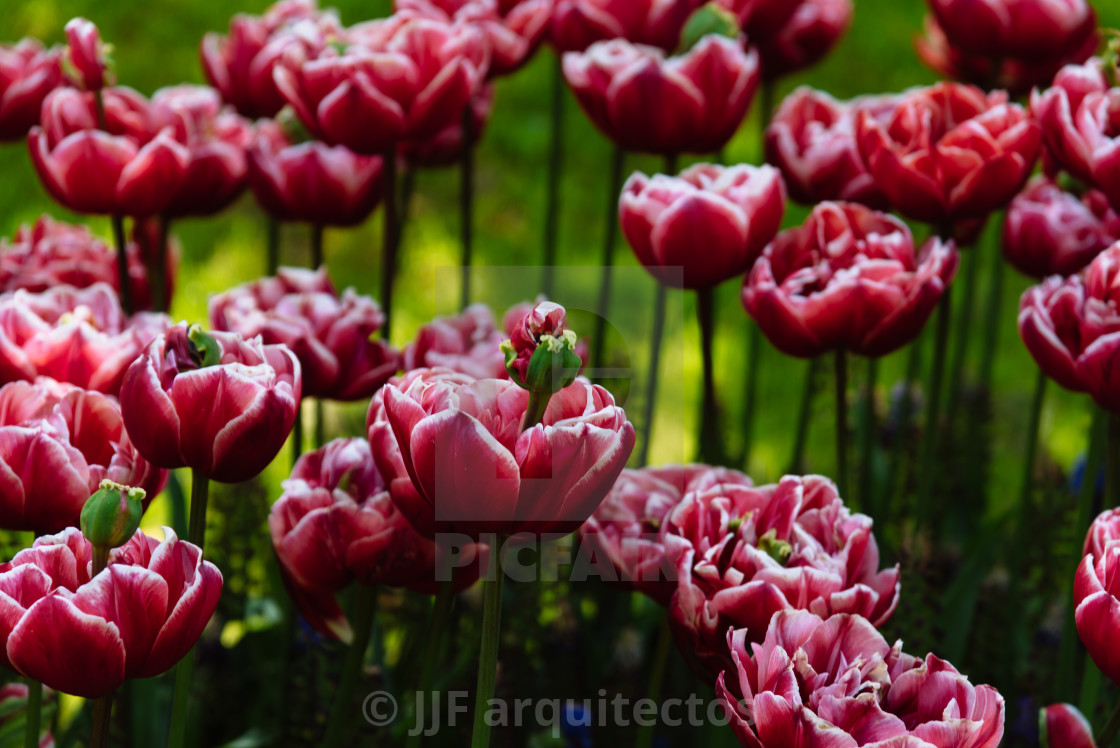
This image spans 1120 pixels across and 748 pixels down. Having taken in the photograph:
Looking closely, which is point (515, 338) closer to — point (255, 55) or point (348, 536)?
point (348, 536)

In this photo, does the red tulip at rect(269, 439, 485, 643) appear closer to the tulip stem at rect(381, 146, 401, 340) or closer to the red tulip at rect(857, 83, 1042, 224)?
the tulip stem at rect(381, 146, 401, 340)

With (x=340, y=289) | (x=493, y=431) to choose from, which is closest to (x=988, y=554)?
(x=493, y=431)

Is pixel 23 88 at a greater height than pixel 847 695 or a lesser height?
greater

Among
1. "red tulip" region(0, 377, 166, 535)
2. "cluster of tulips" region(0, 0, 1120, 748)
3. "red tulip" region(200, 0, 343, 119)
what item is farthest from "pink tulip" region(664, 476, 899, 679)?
"red tulip" region(200, 0, 343, 119)

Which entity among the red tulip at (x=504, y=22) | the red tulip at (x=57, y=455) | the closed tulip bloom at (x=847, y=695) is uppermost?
the red tulip at (x=504, y=22)

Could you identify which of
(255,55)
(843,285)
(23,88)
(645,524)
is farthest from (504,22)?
(645,524)

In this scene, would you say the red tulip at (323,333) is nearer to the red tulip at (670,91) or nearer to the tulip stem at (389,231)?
the tulip stem at (389,231)

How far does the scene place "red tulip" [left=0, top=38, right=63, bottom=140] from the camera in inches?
49.6

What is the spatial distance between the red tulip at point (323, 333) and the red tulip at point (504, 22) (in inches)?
15.2

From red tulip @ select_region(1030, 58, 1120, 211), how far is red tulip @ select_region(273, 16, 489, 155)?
49cm

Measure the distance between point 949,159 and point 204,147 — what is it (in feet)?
2.25

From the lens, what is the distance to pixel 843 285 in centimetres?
91

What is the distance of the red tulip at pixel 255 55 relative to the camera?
1.29 metres

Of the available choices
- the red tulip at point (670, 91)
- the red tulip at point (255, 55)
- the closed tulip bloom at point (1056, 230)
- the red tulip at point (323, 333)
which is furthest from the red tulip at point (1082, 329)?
the red tulip at point (255, 55)
